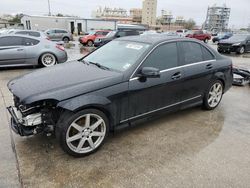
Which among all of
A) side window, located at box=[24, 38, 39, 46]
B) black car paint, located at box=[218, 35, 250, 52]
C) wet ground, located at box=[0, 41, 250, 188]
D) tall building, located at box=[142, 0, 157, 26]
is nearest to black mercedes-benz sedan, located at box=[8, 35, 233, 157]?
wet ground, located at box=[0, 41, 250, 188]

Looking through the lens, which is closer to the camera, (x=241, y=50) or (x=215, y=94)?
(x=215, y=94)

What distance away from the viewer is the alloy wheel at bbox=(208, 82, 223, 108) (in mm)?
4418

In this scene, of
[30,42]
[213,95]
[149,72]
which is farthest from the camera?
[30,42]

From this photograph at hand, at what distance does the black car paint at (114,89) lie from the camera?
104 inches

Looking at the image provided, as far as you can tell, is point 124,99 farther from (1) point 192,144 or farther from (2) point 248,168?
(2) point 248,168

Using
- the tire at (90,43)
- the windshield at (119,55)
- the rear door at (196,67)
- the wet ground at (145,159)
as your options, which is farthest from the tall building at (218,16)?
the wet ground at (145,159)

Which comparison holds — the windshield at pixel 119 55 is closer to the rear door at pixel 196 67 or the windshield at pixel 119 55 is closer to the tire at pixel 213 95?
the rear door at pixel 196 67

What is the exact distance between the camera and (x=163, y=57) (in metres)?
3.51

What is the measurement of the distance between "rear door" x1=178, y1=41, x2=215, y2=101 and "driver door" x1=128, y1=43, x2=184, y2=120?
6.8 inches

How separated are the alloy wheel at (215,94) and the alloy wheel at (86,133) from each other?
2534 mm

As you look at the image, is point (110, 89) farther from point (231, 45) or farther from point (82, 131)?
point (231, 45)

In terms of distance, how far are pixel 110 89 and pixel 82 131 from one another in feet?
2.14

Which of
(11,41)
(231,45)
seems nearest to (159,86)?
(11,41)

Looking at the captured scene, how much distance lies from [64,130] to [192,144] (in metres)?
1.87
